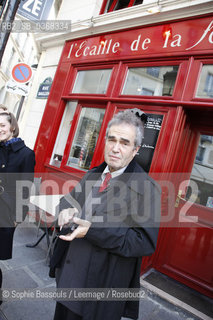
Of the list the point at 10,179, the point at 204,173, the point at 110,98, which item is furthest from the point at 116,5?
the point at 10,179

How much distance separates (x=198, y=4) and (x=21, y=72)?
155 inches

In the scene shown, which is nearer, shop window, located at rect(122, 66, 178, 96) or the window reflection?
the window reflection

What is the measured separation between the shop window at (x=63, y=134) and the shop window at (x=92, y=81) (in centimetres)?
41

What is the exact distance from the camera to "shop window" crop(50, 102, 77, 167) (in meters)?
5.19

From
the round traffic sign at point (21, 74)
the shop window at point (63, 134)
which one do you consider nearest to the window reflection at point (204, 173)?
the shop window at point (63, 134)

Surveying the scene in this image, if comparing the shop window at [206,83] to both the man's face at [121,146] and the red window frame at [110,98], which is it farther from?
the man's face at [121,146]

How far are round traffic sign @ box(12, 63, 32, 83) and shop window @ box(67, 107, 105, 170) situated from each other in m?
1.67

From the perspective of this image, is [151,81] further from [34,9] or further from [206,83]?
[34,9]

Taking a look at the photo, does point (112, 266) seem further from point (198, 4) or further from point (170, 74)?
point (198, 4)

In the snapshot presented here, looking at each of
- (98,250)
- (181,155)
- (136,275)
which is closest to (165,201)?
(181,155)

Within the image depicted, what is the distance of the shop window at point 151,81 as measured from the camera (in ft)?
12.0

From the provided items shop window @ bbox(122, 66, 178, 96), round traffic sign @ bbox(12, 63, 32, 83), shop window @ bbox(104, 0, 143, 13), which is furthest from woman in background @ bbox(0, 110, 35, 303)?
shop window @ bbox(104, 0, 143, 13)

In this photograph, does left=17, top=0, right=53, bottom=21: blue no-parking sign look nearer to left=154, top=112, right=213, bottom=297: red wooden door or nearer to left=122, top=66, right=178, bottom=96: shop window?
left=122, top=66, right=178, bottom=96: shop window

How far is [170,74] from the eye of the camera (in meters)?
3.69
